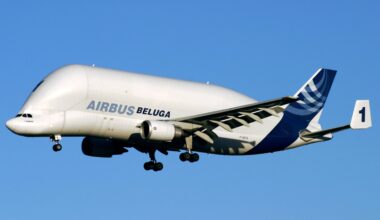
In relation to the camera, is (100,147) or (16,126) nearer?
(16,126)

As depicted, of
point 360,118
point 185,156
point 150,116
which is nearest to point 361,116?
point 360,118

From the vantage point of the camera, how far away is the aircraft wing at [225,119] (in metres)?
71.3

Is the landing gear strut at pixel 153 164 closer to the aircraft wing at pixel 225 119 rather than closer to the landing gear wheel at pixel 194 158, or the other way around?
the landing gear wheel at pixel 194 158

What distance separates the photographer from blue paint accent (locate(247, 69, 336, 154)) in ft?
258

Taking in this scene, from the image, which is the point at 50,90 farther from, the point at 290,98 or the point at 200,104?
the point at 290,98

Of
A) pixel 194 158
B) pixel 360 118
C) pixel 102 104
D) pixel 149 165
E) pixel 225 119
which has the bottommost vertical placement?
pixel 149 165

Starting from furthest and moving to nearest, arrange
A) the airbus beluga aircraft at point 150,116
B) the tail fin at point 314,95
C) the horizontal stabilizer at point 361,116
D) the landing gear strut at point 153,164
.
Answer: the tail fin at point 314,95, the landing gear strut at point 153,164, the horizontal stabilizer at point 361,116, the airbus beluga aircraft at point 150,116

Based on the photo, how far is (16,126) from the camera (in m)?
70.4

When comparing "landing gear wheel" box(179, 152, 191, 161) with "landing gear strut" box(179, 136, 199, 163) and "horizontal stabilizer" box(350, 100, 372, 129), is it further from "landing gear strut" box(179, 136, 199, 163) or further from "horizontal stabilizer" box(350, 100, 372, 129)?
"horizontal stabilizer" box(350, 100, 372, 129)

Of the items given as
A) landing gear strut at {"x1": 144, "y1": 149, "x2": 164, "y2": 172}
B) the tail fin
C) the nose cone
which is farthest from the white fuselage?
the tail fin

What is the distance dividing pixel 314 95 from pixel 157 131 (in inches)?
551

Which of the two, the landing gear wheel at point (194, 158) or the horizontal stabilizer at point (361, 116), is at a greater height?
the horizontal stabilizer at point (361, 116)

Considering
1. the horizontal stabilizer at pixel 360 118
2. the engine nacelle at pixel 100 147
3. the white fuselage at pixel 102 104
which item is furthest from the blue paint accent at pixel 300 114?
the engine nacelle at pixel 100 147

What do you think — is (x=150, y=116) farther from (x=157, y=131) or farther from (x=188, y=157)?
(x=188, y=157)
